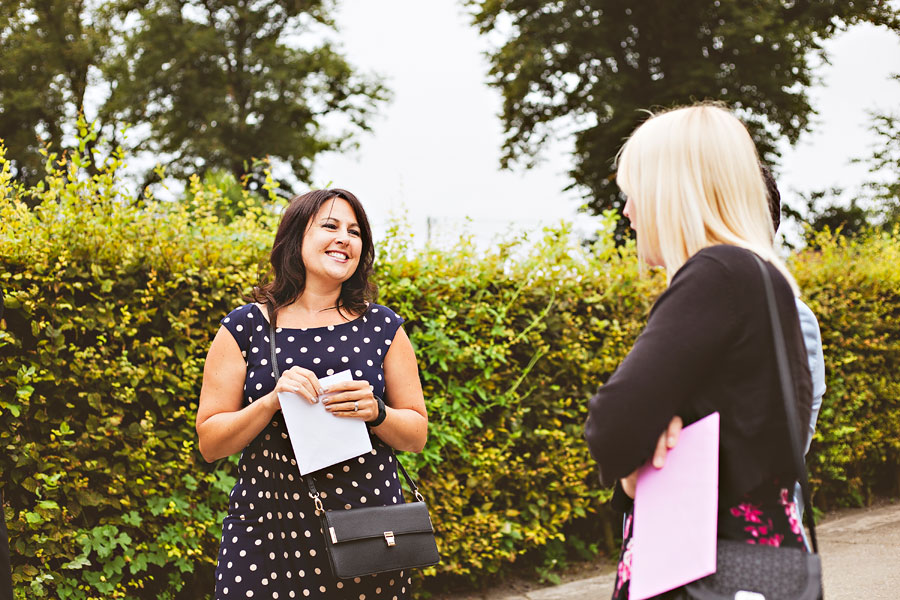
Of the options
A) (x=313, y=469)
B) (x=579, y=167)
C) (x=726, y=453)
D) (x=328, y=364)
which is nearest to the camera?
(x=726, y=453)

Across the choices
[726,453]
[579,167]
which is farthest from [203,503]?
[579,167]

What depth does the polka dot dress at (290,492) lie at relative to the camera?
2.46 metres

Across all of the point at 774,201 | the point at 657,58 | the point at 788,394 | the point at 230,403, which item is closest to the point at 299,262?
the point at 230,403

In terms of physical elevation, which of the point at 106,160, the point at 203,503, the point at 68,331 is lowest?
the point at 203,503

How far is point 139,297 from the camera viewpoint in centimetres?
402

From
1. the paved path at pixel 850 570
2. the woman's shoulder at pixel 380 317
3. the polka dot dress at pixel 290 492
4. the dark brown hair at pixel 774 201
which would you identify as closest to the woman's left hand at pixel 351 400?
the polka dot dress at pixel 290 492

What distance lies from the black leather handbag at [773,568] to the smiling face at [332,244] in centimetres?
155

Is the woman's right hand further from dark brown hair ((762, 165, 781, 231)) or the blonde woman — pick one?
dark brown hair ((762, 165, 781, 231))

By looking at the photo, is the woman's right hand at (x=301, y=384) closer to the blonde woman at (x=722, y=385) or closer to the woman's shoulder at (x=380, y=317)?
the woman's shoulder at (x=380, y=317)

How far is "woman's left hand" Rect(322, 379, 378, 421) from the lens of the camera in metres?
2.37

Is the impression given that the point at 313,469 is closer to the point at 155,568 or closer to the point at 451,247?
the point at 155,568

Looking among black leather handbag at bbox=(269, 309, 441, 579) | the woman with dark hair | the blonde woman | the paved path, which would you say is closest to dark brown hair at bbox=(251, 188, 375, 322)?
the woman with dark hair

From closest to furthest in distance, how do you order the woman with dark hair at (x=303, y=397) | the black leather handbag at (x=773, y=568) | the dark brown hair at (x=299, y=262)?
the black leather handbag at (x=773, y=568) → the woman with dark hair at (x=303, y=397) → the dark brown hair at (x=299, y=262)

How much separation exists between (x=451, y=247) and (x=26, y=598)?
2.94 metres
